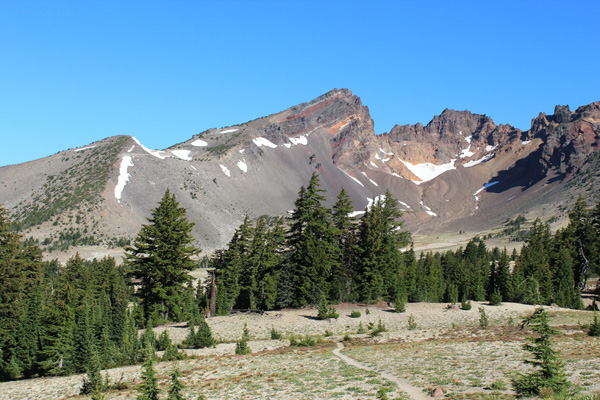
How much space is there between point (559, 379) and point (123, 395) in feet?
54.6

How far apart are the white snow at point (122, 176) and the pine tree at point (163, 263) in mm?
117546

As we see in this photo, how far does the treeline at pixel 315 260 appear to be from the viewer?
151 feet

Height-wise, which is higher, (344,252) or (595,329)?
(344,252)

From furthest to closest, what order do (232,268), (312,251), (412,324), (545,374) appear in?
(232,268)
(312,251)
(412,324)
(545,374)

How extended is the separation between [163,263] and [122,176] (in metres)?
132

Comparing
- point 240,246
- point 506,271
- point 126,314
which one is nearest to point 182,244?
point 126,314

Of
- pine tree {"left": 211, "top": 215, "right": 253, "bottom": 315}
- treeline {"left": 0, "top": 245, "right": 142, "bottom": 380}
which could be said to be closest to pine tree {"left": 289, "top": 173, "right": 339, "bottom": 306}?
pine tree {"left": 211, "top": 215, "right": 253, "bottom": 315}

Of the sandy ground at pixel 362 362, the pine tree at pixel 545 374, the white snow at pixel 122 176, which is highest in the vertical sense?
the white snow at pixel 122 176

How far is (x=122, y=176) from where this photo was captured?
163 meters

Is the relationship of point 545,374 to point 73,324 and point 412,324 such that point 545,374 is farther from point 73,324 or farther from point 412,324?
point 73,324

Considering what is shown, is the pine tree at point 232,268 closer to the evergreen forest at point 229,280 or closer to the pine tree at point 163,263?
the evergreen forest at point 229,280

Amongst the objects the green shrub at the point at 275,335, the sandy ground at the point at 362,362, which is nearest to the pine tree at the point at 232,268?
the sandy ground at the point at 362,362

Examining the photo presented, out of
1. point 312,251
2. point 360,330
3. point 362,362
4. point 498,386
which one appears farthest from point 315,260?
point 498,386

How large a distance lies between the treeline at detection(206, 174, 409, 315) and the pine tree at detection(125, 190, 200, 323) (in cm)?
1003
